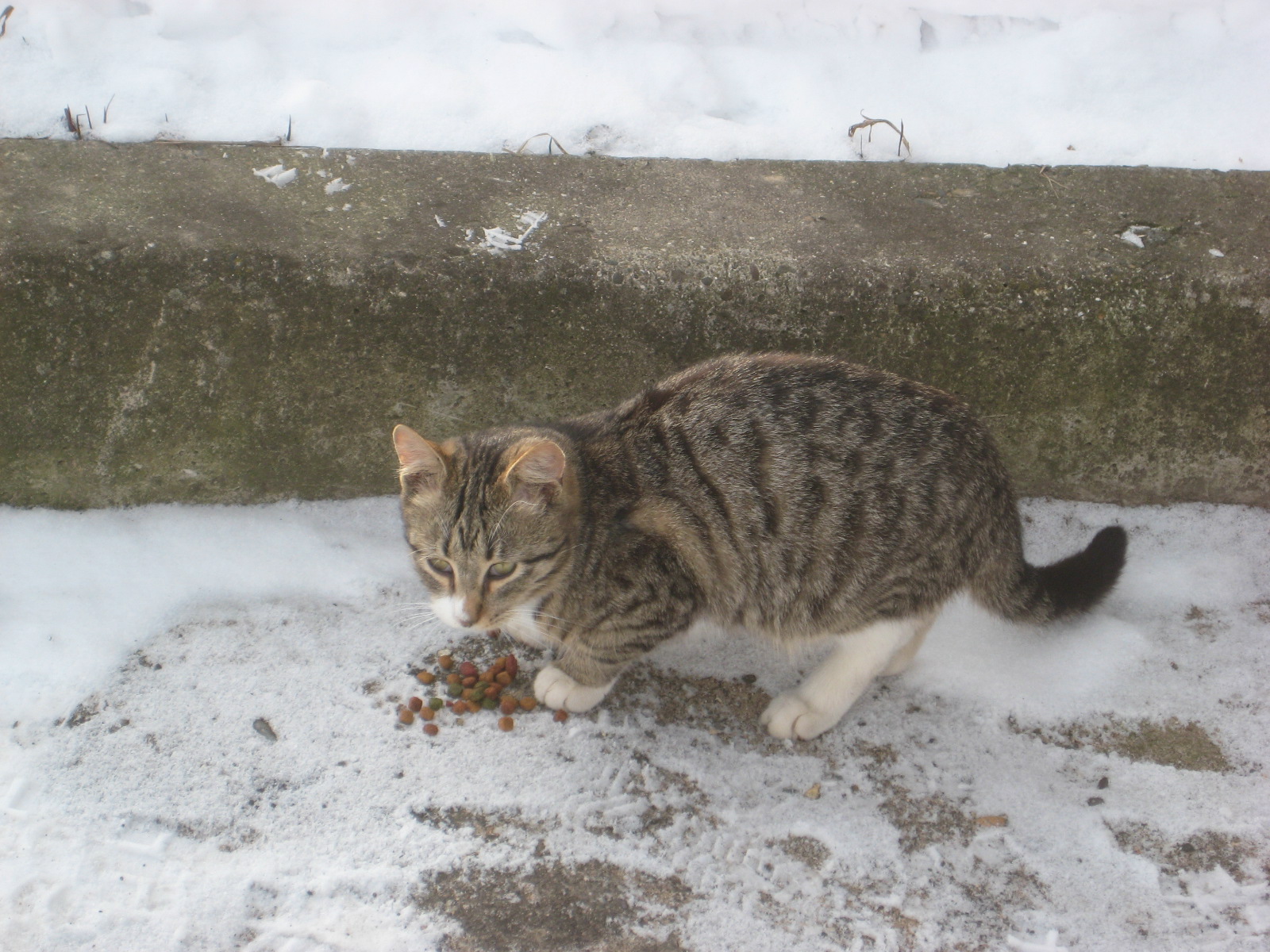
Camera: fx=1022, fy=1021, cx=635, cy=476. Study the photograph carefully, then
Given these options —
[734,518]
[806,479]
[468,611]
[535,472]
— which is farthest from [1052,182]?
[468,611]

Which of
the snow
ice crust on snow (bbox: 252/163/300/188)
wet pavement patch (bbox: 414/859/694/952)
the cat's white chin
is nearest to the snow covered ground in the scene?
wet pavement patch (bbox: 414/859/694/952)

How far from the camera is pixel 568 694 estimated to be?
2494mm

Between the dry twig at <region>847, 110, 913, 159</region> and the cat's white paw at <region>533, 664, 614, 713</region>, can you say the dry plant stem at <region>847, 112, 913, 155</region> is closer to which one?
the dry twig at <region>847, 110, 913, 159</region>

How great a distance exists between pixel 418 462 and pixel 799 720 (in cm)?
110

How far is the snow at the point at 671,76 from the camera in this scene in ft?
11.0

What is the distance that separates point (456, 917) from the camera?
6.79 feet

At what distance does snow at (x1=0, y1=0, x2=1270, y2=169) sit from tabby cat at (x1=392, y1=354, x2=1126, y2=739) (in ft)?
4.55

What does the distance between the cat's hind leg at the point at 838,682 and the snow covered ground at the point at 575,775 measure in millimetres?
71

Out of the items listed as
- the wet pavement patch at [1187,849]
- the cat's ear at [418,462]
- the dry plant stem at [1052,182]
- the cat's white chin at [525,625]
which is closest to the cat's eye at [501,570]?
the cat's white chin at [525,625]

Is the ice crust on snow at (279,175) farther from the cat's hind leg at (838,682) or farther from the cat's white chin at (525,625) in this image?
the cat's hind leg at (838,682)

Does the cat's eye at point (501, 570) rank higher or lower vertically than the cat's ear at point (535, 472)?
lower

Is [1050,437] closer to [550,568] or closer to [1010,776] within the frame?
[1010,776]

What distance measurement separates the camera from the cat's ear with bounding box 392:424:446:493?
7.04 ft

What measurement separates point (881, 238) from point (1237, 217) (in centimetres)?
105
